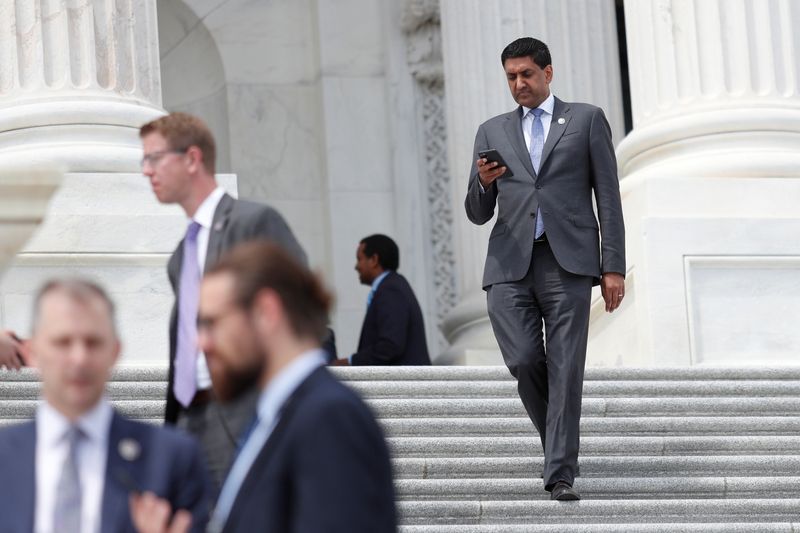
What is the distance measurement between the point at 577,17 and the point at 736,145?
12.4 ft

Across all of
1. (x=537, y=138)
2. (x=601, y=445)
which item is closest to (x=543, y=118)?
(x=537, y=138)

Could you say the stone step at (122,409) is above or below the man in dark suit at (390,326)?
below

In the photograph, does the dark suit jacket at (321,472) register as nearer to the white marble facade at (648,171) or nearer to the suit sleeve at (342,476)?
the suit sleeve at (342,476)

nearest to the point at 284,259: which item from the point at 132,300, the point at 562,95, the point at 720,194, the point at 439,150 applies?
the point at 132,300

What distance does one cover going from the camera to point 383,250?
1318 cm

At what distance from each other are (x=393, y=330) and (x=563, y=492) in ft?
13.8

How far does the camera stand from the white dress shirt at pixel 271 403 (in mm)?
4145

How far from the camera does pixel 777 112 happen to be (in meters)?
12.6

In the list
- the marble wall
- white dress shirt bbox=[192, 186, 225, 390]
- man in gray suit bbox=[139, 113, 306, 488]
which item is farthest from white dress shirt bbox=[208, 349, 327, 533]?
the marble wall

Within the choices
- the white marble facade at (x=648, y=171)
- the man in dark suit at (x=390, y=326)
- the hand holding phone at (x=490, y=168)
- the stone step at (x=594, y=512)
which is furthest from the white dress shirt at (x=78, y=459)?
the man in dark suit at (x=390, y=326)

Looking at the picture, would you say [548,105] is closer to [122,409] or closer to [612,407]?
[612,407]

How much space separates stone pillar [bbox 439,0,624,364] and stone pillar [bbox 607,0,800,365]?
266cm

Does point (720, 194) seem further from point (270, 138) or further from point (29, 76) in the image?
point (270, 138)

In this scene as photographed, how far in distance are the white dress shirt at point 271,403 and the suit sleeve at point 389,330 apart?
8436mm
